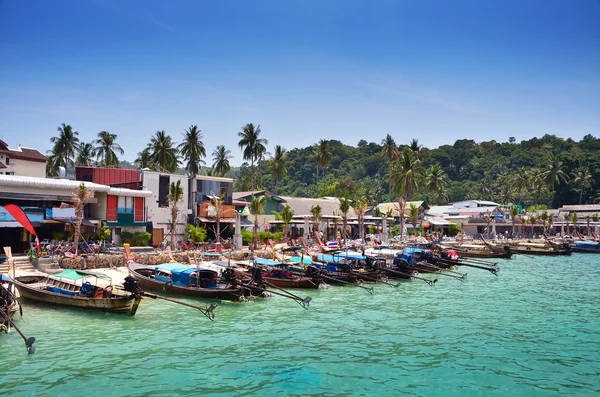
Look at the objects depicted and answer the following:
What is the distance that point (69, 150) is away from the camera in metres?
87.1

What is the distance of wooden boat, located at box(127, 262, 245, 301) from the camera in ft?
96.7

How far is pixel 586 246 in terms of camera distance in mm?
78562

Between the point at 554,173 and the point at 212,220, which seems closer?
the point at 212,220

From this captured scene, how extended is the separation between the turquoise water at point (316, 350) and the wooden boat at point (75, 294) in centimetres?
53

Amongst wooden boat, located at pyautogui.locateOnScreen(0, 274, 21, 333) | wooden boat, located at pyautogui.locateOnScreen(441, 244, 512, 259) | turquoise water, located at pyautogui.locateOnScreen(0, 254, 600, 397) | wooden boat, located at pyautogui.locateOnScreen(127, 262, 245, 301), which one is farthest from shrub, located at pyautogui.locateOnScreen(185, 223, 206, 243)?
wooden boat, located at pyautogui.locateOnScreen(441, 244, 512, 259)

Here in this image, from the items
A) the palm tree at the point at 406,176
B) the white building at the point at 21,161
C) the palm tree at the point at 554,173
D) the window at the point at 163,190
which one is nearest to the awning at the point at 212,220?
the window at the point at 163,190

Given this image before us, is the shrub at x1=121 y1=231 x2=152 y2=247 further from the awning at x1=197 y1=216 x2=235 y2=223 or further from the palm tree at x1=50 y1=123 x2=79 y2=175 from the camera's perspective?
the palm tree at x1=50 y1=123 x2=79 y2=175

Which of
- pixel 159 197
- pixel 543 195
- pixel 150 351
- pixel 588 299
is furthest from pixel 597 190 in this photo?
pixel 150 351

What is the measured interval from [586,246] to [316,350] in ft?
240

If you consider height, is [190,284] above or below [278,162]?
below

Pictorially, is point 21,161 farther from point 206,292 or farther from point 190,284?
point 206,292

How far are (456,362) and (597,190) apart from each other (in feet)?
391

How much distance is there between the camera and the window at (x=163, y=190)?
5378 cm

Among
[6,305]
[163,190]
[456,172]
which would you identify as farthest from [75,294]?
[456,172]
